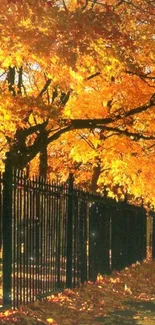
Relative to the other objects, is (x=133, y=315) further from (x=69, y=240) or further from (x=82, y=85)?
(x=82, y=85)

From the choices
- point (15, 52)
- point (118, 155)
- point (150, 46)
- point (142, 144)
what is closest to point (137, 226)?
point (118, 155)

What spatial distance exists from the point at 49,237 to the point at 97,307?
1530mm

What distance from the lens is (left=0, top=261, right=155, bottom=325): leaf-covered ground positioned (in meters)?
8.08

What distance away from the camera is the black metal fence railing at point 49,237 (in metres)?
8.02

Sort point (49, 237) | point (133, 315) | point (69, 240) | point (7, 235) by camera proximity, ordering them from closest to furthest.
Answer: point (7, 235) → point (133, 315) → point (49, 237) → point (69, 240)

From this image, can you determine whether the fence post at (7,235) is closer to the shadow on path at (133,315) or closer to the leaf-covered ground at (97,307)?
the leaf-covered ground at (97,307)

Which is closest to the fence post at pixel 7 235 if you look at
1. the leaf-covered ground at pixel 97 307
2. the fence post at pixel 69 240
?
the leaf-covered ground at pixel 97 307

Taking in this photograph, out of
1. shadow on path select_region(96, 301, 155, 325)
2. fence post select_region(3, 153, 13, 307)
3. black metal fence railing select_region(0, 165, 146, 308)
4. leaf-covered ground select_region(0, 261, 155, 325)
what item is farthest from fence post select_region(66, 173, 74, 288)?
fence post select_region(3, 153, 13, 307)

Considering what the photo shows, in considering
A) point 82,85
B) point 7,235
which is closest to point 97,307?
point 7,235

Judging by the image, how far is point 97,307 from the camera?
9.55 m

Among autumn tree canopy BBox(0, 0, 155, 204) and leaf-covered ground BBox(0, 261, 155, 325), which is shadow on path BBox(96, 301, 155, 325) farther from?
autumn tree canopy BBox(0, 0, 155, 204)

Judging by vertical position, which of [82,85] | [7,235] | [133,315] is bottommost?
[133,315]

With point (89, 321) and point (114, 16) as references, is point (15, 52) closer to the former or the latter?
point (114, 16)

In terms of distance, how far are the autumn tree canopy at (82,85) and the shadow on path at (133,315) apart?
4342mm
